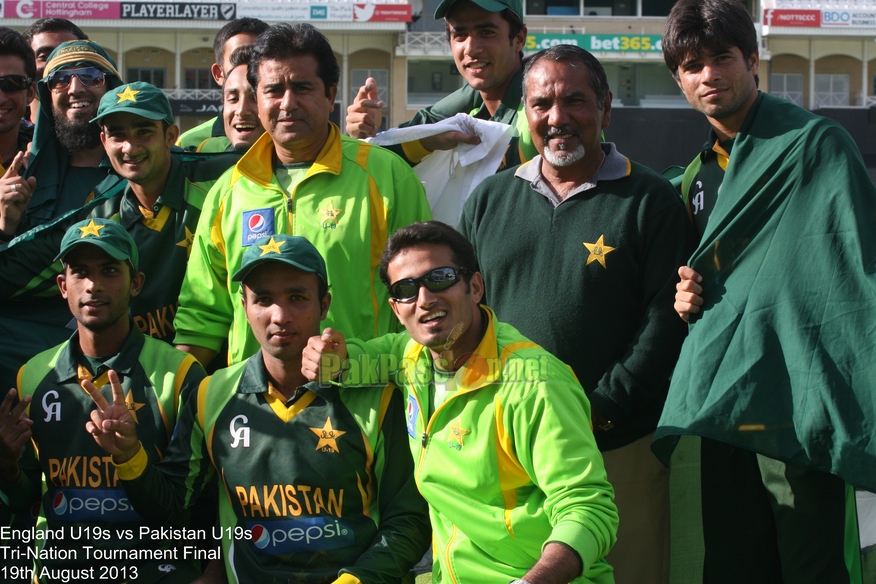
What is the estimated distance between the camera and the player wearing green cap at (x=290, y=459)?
144 inches

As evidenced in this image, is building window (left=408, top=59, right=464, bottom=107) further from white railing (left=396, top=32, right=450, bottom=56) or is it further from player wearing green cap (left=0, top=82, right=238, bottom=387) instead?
player wearing green cap (left=0, top=82, right=238, bottom=387)

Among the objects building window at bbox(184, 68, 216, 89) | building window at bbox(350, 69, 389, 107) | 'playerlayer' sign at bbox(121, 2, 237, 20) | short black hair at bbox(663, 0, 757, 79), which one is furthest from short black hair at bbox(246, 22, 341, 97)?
'playerlayer' sign at bbox(121, 2, 237, 20)

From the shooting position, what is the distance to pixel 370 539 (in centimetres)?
371

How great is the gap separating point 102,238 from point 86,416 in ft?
2.42

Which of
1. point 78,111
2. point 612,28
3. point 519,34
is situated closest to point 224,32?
point 78,111

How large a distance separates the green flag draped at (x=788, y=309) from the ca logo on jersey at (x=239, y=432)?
155 cm

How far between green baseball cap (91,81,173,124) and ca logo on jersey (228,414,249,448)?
163 centimetres

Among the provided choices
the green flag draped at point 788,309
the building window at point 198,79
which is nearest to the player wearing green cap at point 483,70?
the green flag draped at point 788,309

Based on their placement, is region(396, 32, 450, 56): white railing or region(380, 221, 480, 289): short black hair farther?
region(396, 32, 450, 56): white railing

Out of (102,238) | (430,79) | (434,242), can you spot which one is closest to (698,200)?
(434,242)

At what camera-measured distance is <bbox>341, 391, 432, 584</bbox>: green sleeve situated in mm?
3578

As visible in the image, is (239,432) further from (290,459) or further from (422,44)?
(422,44)

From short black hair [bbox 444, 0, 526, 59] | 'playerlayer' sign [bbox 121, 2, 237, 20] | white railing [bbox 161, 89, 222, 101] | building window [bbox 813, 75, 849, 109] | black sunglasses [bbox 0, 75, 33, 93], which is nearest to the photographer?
short black hair [bbox 444, 0, 526, 59]

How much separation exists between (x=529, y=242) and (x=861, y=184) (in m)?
1.23
